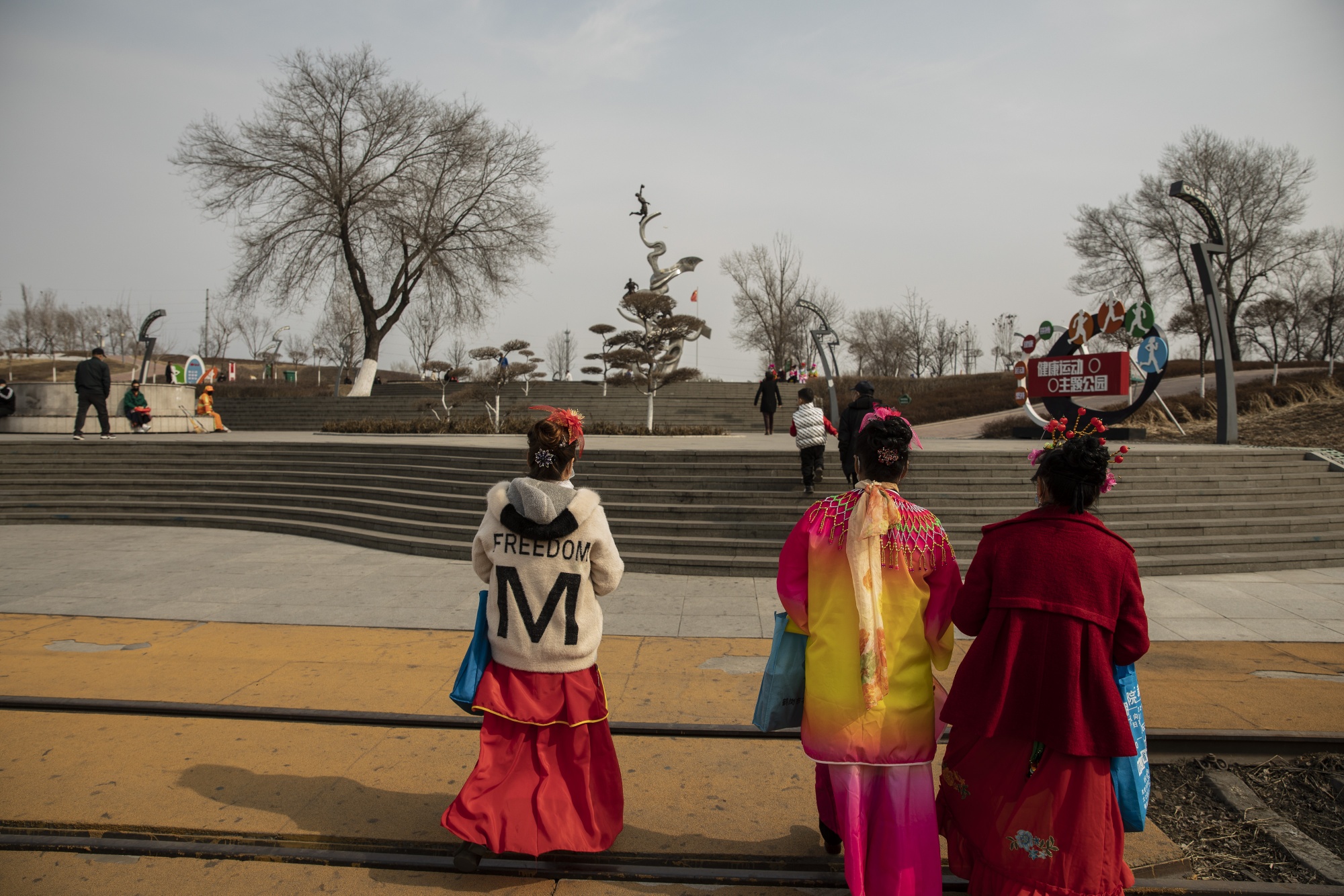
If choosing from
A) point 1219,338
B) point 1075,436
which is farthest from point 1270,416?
point 1075,436

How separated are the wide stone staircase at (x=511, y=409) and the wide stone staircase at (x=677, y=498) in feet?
43.8

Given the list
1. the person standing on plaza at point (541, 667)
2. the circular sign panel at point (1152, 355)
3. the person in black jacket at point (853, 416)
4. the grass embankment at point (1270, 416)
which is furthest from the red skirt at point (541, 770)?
the grass embankment at point (1270, 416)

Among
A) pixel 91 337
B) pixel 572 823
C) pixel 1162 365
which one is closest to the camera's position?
pixel 572 823

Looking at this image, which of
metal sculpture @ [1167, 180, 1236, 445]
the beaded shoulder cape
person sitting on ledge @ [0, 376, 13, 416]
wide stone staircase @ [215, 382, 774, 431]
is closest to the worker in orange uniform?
wide stone staircase @ [215, 382, 774, 431]

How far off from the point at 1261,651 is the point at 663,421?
2165 cm

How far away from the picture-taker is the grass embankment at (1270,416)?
17.9m

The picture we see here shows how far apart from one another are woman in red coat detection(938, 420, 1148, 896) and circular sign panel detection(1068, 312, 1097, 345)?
55.3 ft

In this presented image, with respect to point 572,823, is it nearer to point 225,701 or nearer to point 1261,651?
point 225,701

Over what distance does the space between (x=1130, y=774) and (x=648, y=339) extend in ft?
67.6

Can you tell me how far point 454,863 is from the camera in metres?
2.98

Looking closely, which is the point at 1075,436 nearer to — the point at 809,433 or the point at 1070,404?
the point at 809,433

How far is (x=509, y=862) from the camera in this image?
3.07 metres

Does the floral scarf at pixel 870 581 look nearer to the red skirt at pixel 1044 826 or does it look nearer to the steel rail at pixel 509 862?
the red skirt at pixel 1044 826

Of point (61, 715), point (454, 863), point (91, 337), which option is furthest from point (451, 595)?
point (91, 337)
